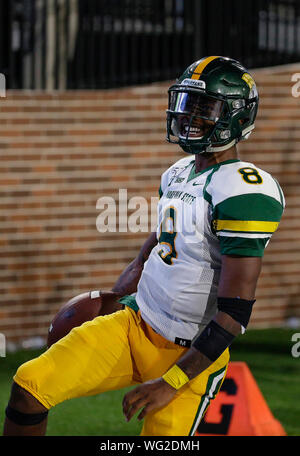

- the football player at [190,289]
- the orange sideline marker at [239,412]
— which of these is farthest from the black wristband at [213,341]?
the orange sideline marker at [239,412]

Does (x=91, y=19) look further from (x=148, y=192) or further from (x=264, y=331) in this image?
(x=264, y=331)

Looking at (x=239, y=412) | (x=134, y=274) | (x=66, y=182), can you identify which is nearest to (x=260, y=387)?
(x=239, y=412)

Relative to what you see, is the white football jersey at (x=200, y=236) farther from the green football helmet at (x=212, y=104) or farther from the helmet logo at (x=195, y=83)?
the helmet logo at (x=195, y=83)

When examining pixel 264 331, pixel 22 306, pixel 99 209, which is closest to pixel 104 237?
pixel 99 209

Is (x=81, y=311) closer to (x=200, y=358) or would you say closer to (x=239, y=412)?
(x=200, y=358)

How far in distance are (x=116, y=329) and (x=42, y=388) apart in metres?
0.44

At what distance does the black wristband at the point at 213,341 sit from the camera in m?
3.73

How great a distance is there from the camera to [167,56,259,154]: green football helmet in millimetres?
4043

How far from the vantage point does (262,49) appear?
9727 millimetres

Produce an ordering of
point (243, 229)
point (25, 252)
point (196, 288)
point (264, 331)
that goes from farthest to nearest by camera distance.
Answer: point (264, 331) < point (25, 252) < point (196, 288) < point (243, 229)

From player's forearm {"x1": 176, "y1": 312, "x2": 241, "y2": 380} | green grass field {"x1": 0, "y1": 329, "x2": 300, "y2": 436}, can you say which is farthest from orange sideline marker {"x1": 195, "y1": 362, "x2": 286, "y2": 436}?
player's forearm {"x1": 176, "y1": 312, "x2": 241, "y2": 380}

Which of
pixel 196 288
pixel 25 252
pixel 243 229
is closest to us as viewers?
pixel 243 229

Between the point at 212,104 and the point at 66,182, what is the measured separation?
175 inches

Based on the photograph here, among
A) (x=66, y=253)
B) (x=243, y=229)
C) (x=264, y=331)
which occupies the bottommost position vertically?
(x=264, y=331)
